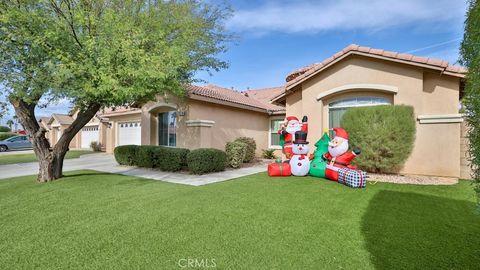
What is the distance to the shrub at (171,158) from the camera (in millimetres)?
11599

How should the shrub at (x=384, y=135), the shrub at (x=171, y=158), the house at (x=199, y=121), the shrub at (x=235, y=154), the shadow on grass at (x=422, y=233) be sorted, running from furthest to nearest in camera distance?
the house at (x=199, y=121)
the shrub at (x=235, y=154)
the shrub at (x=171, y=158)
the shrub at (x=384, y=135)
the shadow on grass at (x=422, y=233)

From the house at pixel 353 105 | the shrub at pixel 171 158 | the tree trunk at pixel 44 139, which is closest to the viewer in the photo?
the tree trunk at pixel 44 139

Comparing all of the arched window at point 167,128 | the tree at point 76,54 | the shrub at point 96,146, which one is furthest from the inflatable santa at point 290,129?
the shrub at point 96,146

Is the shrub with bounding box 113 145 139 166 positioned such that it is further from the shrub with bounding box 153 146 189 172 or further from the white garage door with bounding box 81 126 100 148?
the white garage door with bounding box 81 126 100 148

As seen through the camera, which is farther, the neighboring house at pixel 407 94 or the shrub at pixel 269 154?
the shrub at pixel 269 154

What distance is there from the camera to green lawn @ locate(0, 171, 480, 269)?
3.52m

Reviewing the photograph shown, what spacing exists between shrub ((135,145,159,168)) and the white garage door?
16471mm

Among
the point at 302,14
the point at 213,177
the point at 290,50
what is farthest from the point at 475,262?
the point at 290,50

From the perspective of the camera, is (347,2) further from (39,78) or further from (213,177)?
(39,78)

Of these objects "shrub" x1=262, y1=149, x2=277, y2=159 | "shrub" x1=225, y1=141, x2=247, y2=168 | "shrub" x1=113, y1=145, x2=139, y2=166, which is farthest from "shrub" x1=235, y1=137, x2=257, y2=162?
"shrub" x1=113, y1=145, x2=139, y2=166

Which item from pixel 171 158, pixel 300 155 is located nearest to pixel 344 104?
pixel 300 155

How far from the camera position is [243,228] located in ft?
15.1

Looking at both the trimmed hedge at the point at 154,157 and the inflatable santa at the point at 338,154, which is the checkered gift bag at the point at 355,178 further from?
→ the trimmed hedge at the point at 154,157

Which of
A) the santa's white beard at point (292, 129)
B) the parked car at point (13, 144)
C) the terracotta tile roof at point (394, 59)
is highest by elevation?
the terracotta tile roof at point (394, 59)
